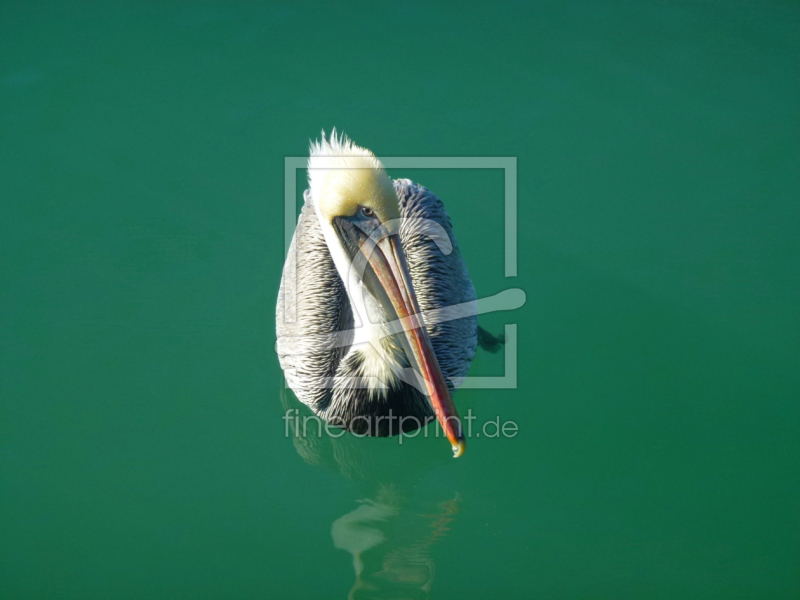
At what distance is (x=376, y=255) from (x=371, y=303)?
0.20 meters

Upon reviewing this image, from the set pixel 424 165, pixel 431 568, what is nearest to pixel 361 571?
pixel 431 568

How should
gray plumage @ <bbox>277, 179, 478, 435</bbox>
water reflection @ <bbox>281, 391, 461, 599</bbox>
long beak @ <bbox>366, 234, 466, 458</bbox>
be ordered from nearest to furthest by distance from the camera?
water reflection @ <bbox>281, 391, 461, 599</bbox>, long beak @ <bbox>366, 234, 466, 458</bbox>, gray plumage @ <bbox>277, 179, 478, 435</bbox>

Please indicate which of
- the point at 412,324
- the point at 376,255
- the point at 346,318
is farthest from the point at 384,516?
the point at 376,255

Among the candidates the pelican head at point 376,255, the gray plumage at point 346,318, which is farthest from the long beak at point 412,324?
the gray plumage at point 346,318

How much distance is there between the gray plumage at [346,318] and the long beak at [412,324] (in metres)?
0.30

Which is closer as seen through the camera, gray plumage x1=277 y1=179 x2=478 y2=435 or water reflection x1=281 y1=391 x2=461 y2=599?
water reflection x1=281 y1=391 x2=461 y2=599

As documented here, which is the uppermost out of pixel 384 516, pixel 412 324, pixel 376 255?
pixel 376 255

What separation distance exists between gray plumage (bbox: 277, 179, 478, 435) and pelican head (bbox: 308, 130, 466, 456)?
0.25 meters

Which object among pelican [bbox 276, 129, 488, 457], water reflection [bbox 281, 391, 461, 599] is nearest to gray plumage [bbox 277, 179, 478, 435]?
pelican [bbox 276, 129, 488, 457]

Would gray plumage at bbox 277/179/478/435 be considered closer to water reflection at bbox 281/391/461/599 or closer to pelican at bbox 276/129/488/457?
pelican at bbox 276/129/488/457

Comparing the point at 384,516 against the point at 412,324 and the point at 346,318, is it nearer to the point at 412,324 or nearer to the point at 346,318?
the point at 412,324

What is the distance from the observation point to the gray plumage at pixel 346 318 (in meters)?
2.91

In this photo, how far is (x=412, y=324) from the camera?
8.34ft

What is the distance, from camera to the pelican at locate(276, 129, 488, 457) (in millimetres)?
2576
